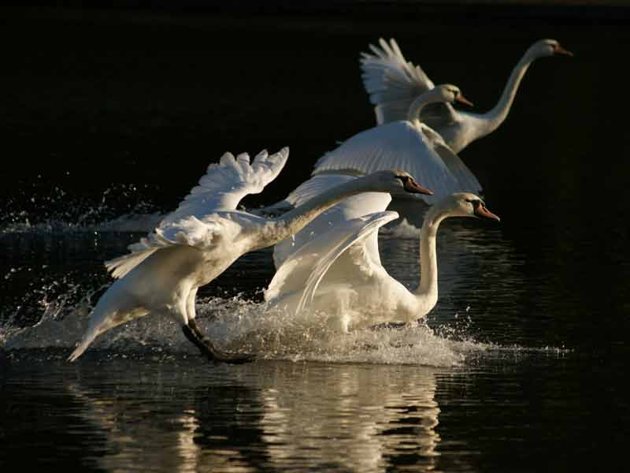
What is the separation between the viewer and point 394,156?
A: 16.1 meters

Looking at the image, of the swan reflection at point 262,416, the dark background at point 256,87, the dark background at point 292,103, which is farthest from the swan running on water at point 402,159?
the swan reflection at point 262,416

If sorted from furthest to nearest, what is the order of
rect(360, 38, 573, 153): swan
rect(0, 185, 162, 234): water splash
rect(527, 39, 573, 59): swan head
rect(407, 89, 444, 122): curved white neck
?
rect(527, 39, 573, 59): swan head < rect(360, 38, 573, 153): swan < rect(407, 89, 444, 122): curved white neck < rect(0, 185, 162, 234): water splash

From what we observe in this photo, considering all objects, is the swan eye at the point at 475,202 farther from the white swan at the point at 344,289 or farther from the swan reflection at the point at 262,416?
the swan reflection at the point at 262,416

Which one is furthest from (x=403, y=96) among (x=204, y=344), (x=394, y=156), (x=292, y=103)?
(x=292, y=103)

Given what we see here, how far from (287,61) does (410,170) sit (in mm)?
19042

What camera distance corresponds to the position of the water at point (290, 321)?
398 inches

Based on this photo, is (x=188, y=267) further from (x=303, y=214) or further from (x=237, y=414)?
(x=237, y=414)

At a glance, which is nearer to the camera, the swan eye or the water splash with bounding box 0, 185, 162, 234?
the swan eye

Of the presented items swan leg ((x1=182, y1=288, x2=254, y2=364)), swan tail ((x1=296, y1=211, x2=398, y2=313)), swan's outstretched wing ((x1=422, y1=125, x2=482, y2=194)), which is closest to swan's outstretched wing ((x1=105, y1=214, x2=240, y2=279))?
swan leg ((x1=182, y1=288, x2=254, y2=364))

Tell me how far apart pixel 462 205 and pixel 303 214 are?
1926mm

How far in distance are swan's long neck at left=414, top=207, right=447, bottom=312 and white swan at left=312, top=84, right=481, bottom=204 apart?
184 centimetres

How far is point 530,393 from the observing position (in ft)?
36.9

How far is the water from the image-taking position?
33.2 ft

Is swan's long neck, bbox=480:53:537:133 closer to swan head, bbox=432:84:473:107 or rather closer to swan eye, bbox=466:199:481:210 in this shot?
swan head, bbox=432:84:473:107
